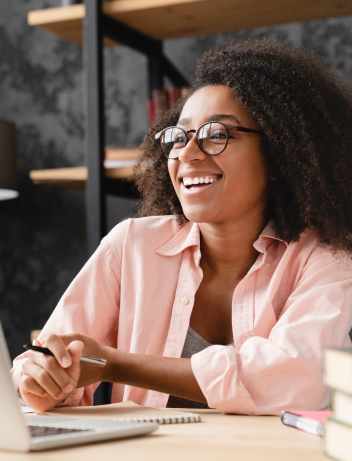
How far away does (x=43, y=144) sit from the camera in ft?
9.67

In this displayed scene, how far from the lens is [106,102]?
284cm

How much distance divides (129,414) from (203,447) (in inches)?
10.4

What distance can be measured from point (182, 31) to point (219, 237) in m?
1.25

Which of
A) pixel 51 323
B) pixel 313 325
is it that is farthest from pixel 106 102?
pixel 313 325

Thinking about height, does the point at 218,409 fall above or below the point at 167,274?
below

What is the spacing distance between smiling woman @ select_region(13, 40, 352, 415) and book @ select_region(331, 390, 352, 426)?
0.66 meters

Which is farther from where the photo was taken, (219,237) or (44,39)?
(44,39)

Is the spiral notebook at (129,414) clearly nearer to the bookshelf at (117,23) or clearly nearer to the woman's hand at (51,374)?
the woman's hand at (51,374)

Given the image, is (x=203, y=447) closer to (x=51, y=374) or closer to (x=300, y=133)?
(x=51, y=374)

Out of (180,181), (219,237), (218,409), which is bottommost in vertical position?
(218,409)

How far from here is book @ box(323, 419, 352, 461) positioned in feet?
1.80

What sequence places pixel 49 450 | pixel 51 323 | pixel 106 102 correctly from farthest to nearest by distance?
pixel 106 102 < pixel 51 323 < pixel 49 450

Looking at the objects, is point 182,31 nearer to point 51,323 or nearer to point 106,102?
point 106,102

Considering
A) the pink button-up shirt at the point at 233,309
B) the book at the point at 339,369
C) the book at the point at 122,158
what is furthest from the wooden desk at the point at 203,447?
the book at the point at 122,158
